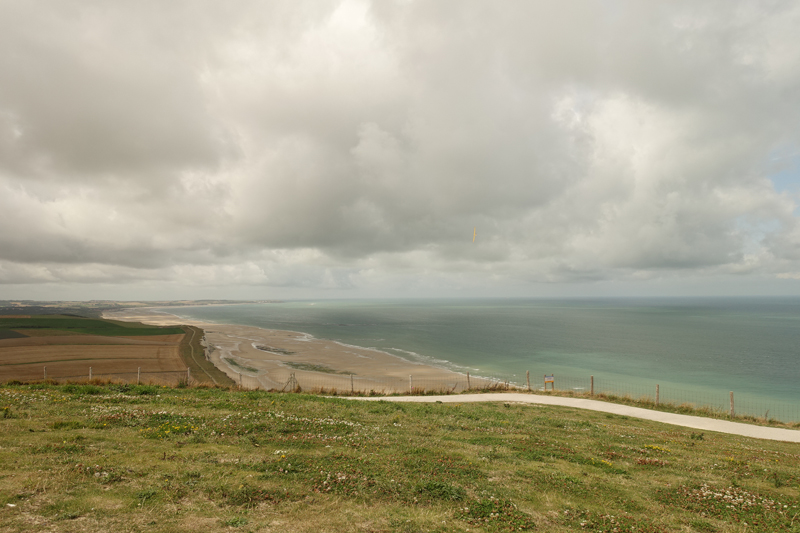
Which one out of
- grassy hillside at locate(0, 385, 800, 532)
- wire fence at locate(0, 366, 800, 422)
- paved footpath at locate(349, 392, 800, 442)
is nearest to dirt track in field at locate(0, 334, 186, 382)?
wire fence at locate(0, 366, 800, 422)

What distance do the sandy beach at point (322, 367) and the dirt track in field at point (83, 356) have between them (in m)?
9.20

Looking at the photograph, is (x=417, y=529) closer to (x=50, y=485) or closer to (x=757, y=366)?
(x=50, y=485)

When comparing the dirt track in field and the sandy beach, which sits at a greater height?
the dirt track in field

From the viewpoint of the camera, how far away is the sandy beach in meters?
48.0

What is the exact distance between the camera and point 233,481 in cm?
927

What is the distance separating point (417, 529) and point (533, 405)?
21.6 metres

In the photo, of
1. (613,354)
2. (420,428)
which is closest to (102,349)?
(420,428)

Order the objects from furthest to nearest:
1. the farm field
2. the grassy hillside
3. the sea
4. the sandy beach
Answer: the sea, the sandy beach, the farm field, the grassy hillside

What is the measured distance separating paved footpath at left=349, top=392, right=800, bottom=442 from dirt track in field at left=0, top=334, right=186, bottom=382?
4204 cm

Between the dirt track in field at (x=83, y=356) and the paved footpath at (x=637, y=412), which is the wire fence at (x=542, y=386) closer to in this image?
the paved footpath at (x=637, y=412)

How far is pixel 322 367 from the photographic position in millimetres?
62594

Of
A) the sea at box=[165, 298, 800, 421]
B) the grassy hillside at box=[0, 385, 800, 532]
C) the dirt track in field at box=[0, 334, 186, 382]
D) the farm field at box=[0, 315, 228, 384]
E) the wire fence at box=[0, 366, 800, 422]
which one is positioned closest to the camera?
the grassy hillside at box=[0, 385, 800, 532]

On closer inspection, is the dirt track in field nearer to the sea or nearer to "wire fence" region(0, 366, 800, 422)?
"wire fence" region(0, 366, 800, 422)

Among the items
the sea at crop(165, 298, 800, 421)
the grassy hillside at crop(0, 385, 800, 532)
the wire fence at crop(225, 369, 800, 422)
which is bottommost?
the sea at crop(165, 298, 800, 421)
